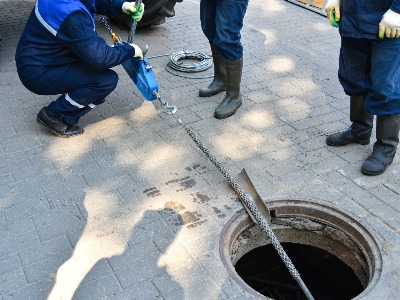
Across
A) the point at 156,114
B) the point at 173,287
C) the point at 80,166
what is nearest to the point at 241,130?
the point at 156,114

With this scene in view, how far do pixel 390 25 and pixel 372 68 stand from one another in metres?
0.38

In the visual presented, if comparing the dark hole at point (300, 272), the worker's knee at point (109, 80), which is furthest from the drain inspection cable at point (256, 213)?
the dark hole at point (300, 272)

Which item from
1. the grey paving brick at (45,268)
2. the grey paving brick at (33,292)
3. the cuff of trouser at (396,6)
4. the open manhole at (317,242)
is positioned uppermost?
the cuff of trouser at (396,6)

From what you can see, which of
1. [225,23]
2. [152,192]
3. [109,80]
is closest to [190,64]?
[225,23]

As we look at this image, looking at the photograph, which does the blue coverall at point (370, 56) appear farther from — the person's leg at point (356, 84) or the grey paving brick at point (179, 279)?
the grey paving brick at point (179, 279)

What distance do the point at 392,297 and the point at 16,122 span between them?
324cm

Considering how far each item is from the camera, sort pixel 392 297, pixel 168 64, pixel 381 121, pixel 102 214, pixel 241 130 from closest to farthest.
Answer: pixel 392 297 < pixel 102 214 < pixel 381 121 < pixel 241 130 < pixel 168 64

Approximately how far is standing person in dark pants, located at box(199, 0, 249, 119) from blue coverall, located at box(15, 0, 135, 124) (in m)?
0.78

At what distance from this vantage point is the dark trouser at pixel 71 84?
12.7 feet

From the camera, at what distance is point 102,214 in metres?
3.25

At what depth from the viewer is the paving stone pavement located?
2.79 m

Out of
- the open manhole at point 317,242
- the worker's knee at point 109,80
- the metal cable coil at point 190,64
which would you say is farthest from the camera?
the metal cable coil at point 190,64

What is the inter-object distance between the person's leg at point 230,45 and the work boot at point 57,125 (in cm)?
123

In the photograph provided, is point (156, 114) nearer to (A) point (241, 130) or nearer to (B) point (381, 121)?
(A) point (241, 130)
